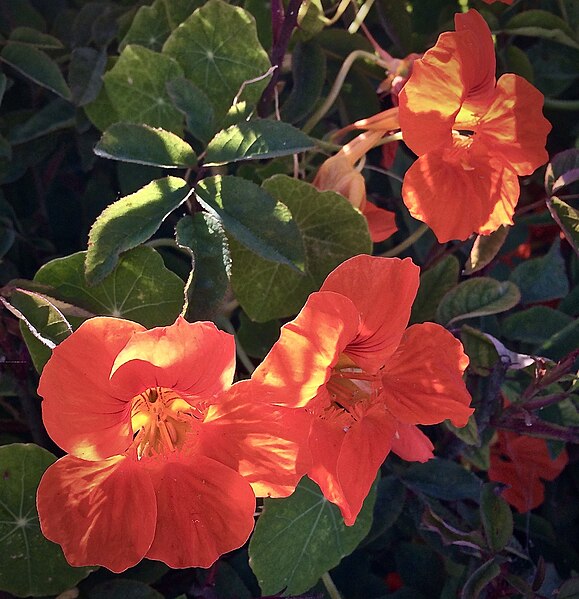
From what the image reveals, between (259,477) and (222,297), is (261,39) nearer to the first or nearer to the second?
(222,297)

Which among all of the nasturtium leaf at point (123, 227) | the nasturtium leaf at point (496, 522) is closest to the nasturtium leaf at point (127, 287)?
the nasturtium leaf at point (123, 227)

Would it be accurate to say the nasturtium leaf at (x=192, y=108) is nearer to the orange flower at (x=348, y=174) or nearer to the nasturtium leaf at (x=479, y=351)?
the orange flower at (x=348, y=174)

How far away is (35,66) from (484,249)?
19.7 inches

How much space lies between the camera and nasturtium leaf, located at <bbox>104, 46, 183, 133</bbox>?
78cm

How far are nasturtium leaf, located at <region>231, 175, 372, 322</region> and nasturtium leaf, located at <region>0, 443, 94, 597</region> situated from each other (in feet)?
0.78

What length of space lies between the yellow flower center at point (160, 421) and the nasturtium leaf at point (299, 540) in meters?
0.13

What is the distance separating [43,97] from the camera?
3.09ft

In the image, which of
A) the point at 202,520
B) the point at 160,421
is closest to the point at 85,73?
the point at 160,421

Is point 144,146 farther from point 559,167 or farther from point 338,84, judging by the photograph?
A: point 559,167

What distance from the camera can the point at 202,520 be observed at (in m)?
0.60

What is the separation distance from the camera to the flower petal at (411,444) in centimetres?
68

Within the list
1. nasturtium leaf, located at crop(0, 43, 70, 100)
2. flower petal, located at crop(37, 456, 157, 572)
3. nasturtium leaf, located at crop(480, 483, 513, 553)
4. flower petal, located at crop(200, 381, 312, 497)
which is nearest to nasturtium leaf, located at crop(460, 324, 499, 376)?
nasturtium leaf, located at crop(480, 483, 513, 553)

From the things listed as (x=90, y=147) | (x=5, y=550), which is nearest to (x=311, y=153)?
(x=90, y=147)

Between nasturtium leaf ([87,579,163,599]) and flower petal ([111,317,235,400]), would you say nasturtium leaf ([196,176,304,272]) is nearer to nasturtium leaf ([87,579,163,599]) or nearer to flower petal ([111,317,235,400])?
flower petal ([111,317,235,400])
